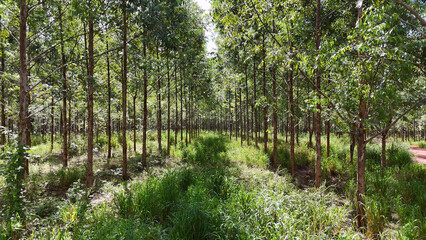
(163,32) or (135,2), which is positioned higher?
(135,2)

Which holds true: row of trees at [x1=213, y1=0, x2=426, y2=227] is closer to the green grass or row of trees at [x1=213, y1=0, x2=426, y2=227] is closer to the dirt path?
the green grass

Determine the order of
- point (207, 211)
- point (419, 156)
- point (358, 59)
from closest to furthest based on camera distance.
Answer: point (358, 59), point (207, 211), point (419, 156)

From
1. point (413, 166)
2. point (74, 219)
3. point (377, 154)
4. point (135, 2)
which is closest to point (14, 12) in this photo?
point (135, 2)

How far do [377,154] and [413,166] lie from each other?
12.8ft

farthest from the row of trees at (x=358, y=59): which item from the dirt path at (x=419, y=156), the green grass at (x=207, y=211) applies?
the dirt path at (x=419, y=156)

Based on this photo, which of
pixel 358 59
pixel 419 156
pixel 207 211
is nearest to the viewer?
pixel 358 59

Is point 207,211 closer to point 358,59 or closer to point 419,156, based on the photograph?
point 358,59

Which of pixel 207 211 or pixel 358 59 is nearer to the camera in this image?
pixel 358 59

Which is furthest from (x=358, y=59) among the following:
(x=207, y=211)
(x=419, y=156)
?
(x=419, y=156)

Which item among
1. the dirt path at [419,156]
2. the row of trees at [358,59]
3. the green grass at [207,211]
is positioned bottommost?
the dirt path at [419,156]

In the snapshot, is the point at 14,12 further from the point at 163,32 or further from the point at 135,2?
the point at 163,32

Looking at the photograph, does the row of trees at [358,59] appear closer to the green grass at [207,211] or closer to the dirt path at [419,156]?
the green grass at [207,211]

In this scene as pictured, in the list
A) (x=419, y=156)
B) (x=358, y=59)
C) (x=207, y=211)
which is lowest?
(x=419, y=156)

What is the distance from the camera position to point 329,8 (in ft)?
23.1
